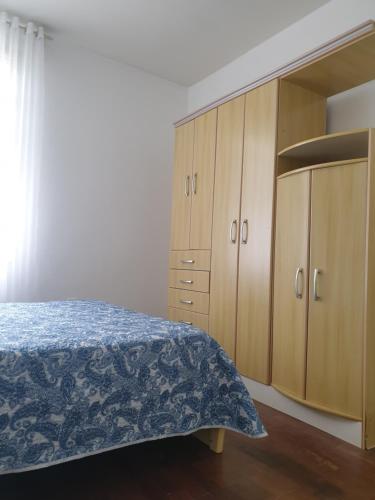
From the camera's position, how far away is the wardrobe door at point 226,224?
2.95 m

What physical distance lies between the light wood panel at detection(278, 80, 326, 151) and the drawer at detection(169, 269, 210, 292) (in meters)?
1.16

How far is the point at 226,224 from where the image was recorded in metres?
3.04

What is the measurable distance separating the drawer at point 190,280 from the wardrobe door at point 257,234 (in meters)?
0.40

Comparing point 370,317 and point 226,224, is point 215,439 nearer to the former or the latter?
point 370,317

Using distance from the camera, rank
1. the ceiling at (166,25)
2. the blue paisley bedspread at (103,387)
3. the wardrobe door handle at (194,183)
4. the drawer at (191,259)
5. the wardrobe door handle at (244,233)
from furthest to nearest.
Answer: the wardrobe door handle at (194,183) → the drawer at (191,259) → the ceiling at (166,25) → the wardrobe door handle at (244,233) → the blue paisley bedspread at (103,387)

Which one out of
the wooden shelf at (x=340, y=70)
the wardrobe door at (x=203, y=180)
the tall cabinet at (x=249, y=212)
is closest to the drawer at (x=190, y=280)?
the tall cabinet at (x=249, y=212)

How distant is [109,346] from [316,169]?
153 centimetres

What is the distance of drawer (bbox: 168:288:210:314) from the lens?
3215mm

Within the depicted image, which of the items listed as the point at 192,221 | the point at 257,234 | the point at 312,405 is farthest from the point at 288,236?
the point at 192,221

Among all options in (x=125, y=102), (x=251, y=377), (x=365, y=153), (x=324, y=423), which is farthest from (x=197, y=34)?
(x=324, y=423)

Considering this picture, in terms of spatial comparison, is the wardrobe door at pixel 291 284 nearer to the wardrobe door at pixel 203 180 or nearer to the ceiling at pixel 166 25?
the wardrobe door at pixel 203 180

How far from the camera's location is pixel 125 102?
12.7 feet

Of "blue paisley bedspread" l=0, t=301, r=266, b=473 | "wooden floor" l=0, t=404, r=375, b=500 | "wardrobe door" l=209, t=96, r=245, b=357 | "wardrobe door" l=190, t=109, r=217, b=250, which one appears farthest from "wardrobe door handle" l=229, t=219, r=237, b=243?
"wooden floor" l=0, t=404, r=375, b=500

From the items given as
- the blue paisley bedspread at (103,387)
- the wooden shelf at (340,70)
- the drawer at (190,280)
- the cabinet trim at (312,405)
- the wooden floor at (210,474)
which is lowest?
the wooden floor at (210,474)
